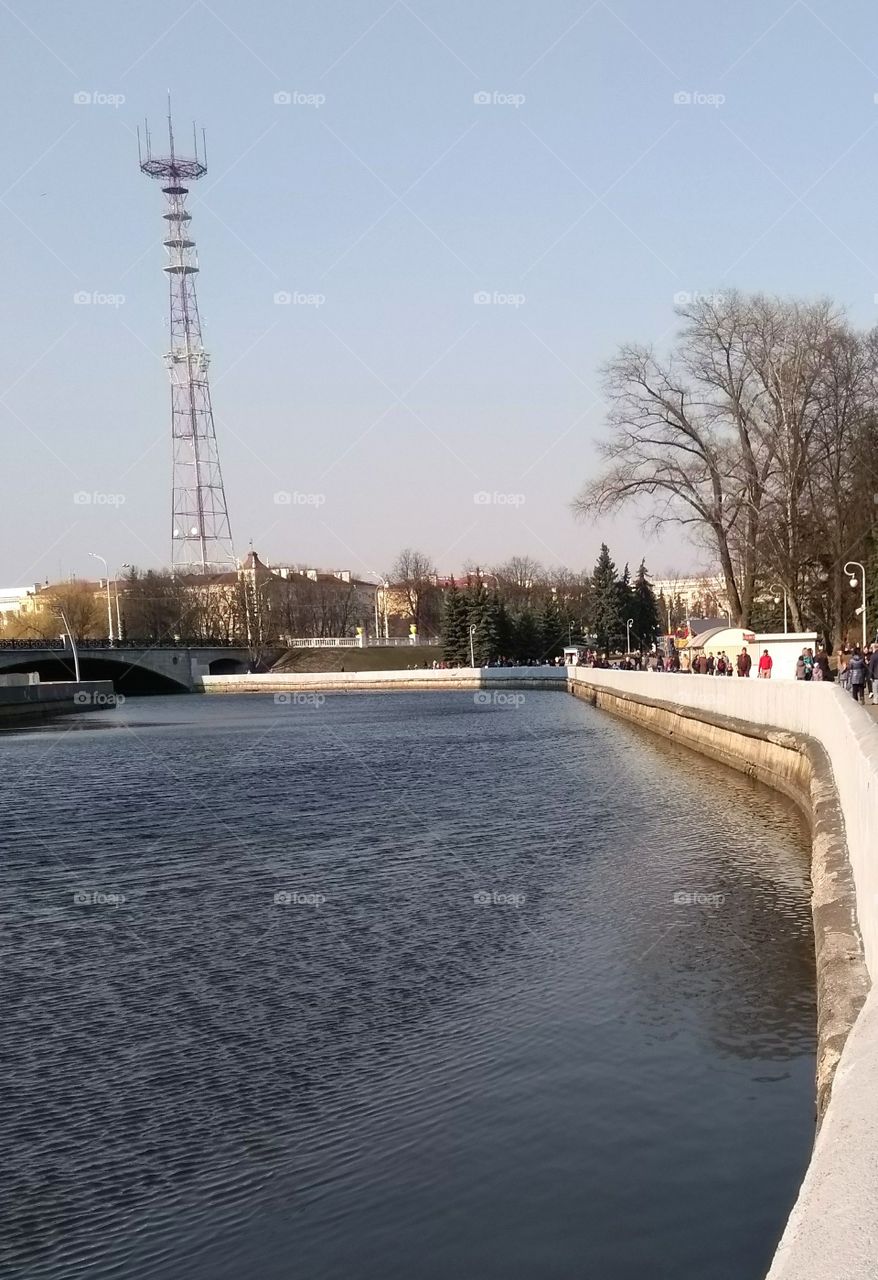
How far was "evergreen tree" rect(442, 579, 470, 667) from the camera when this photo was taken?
374 ft

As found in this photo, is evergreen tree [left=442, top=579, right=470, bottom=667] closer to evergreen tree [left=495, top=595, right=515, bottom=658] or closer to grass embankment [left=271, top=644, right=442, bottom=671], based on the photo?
evergreen tree [left=495, top=595, right=515, bottom=658]

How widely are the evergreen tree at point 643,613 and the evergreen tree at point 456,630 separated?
20.4 metres

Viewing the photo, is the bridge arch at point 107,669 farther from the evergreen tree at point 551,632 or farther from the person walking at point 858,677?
the person walking at point 858,677

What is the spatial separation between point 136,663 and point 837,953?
102595 millimetres

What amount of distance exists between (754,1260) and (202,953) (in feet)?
21.8

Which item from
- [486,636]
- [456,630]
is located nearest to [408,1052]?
[486,636]

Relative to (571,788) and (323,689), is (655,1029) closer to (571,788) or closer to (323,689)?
(571,788)

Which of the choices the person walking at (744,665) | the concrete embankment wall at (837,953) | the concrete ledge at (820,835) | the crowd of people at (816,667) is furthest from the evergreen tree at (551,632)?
the concrete embankment wall at (837,953)

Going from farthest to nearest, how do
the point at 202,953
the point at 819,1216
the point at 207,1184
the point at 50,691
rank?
the point at 50,691 < the point at 202,953 < the point at 207,1184 < the point at 819,1216

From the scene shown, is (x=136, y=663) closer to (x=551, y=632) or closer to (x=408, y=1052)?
(x=551, y=632)

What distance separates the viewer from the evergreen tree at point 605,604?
125 meters

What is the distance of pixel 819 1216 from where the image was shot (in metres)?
3.45

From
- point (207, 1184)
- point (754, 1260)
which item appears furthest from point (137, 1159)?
point (754, 1260)

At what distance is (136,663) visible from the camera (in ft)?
350
